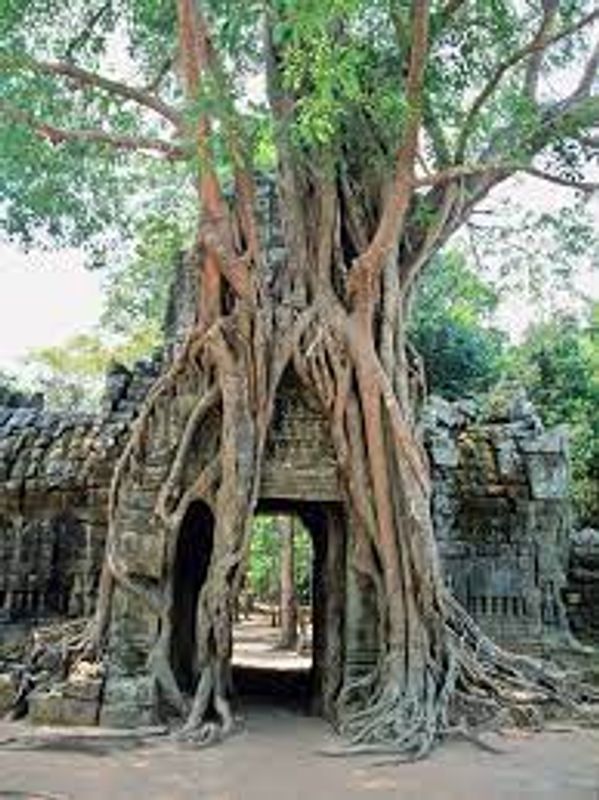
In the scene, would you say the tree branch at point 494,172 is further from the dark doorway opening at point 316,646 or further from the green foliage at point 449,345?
the green foliage at point 449,345

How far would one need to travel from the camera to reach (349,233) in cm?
738

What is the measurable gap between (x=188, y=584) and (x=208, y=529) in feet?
1.60

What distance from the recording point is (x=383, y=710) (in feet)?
20.1

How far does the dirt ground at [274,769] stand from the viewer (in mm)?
4824

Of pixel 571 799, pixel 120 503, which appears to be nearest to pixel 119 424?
pixel 120 503

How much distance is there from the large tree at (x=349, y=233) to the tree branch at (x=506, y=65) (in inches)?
0.8

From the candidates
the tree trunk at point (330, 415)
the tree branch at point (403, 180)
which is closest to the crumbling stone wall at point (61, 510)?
the tree trunk at point (330, 415)

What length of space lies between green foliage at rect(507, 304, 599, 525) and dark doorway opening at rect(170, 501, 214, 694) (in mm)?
5620

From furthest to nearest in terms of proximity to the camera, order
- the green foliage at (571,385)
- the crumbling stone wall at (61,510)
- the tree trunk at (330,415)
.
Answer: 1. the green foliage at (571,385)
2. the crumbling stone wall at (61,510)
3. the tree trunk at (330,415)

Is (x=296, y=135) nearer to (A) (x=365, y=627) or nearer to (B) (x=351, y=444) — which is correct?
(B) (x=351, y=444)

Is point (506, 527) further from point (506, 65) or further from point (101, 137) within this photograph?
point (101, 137)

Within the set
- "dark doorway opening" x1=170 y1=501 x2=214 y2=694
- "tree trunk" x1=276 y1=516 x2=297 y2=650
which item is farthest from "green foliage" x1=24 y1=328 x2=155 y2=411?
"dark doorway opening" x1=170 y1=501 x2=214 y2=694

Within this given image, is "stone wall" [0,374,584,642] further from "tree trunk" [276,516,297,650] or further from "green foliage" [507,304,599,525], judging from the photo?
"tree trunk" [276,516,297,650]

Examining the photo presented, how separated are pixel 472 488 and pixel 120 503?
109 inches
